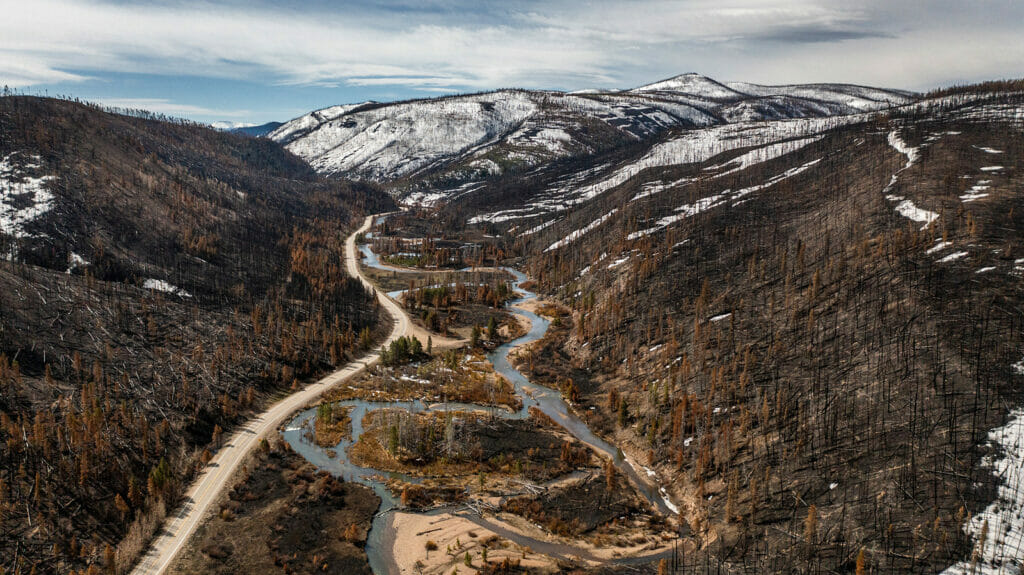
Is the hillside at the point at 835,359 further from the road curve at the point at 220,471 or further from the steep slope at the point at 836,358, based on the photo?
the road curve at the point at 220,471

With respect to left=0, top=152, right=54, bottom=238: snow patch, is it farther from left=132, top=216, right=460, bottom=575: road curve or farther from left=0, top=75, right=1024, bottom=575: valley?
left=132, top=216, right=460, bottom=575: road curve

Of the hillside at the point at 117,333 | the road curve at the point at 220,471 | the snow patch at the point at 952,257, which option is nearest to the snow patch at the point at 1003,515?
the snow patch at the point at 952,257

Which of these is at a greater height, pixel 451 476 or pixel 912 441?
pixel 912 441

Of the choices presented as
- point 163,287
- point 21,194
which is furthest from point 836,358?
point 21,194

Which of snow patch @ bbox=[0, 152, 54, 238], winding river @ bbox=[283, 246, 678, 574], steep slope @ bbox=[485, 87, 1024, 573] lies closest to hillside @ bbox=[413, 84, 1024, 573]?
steep slope @ bbox=[485, 87, 1024, 573]

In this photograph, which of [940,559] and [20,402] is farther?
[20,402]

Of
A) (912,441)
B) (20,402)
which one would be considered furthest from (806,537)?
(20,402)

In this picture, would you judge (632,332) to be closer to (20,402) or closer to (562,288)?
(562,288)
